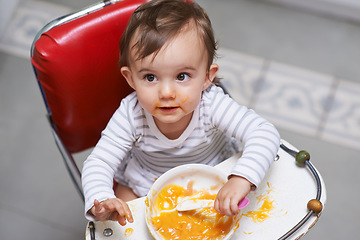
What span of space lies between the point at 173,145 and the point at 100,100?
191 millimetres

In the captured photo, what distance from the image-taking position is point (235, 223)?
79cm

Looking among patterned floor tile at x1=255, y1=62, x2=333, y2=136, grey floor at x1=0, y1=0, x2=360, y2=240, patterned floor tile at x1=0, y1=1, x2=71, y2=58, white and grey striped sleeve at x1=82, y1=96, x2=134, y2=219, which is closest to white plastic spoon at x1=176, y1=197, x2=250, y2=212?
white and grey striped sleeve at x1=82, y1=96, x2=134, y2=219

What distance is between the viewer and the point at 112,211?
2.56ft

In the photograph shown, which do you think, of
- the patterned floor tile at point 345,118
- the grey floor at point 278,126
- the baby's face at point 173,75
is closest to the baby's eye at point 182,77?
the baby's face at point 173,75

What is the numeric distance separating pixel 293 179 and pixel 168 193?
0.78 ft

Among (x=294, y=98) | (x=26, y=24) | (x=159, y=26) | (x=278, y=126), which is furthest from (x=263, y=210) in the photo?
(x=26, y=24)

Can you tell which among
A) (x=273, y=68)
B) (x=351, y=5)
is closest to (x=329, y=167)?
(x=273, y=68)

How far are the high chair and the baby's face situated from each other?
126 millimetres

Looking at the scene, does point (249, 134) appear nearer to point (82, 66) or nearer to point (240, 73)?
point (82, 66)

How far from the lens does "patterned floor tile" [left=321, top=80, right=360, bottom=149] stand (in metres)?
1.64

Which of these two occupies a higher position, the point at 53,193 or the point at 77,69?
the point at 77,69

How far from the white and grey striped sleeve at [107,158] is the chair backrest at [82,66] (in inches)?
3.1


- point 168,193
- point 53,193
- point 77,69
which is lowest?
point 53,193

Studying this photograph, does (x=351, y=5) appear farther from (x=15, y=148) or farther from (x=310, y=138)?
(x=15, y=148)
